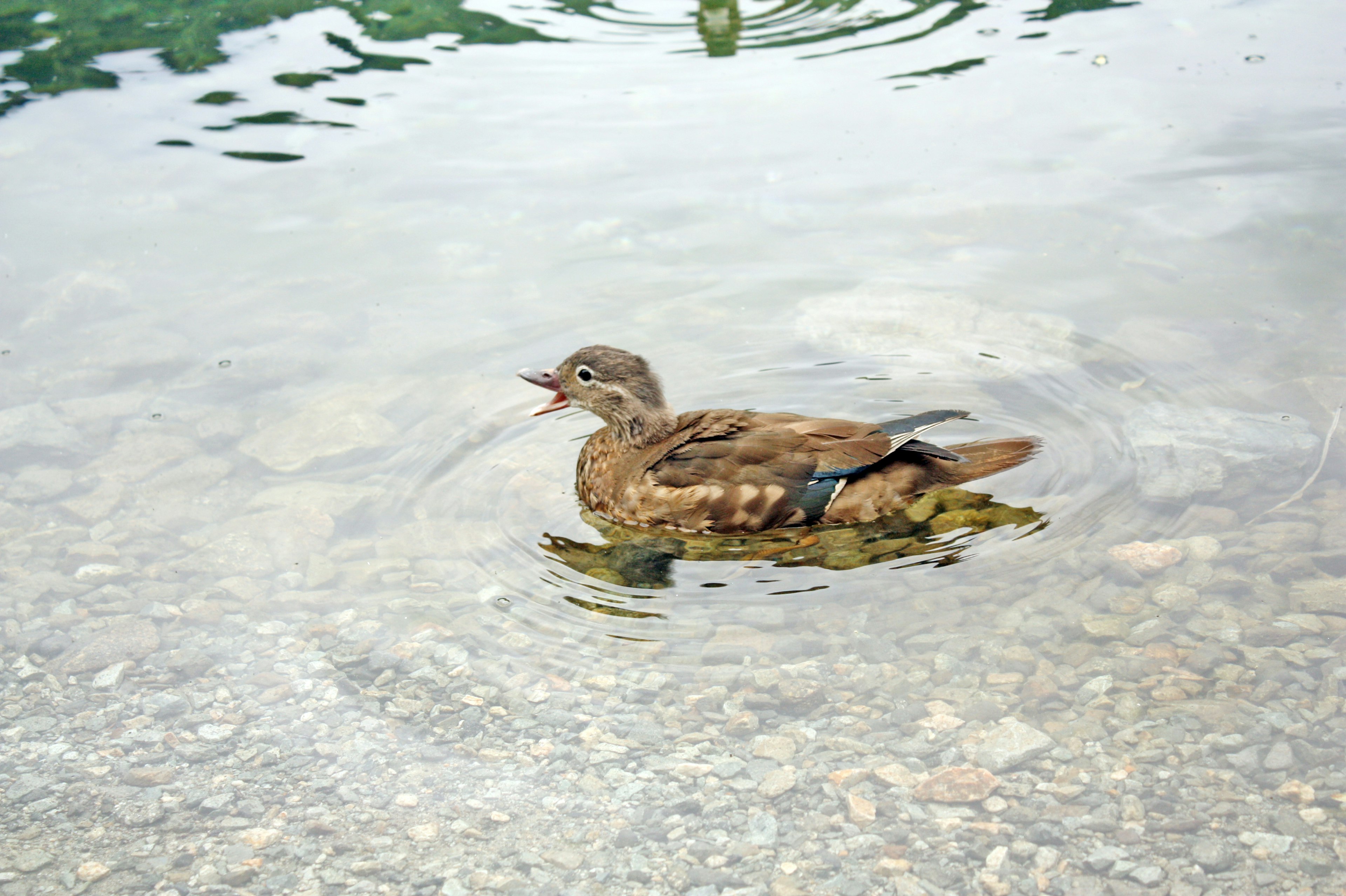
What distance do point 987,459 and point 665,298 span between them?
9.37 feet

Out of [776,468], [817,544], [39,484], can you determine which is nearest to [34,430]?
[39,484]

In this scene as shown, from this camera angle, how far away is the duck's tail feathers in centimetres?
579

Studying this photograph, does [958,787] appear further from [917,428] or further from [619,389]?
[619,389]

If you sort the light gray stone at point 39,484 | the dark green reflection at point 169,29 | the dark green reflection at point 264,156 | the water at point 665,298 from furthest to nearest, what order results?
the dark green reflection at point 169,29, the dark green reflection at point 264,156, the light gray stone at point 39,484, the water at point 665,298

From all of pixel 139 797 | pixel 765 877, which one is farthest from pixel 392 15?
pixel 765 877

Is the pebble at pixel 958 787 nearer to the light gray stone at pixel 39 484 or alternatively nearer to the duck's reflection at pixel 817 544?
the duck's reflection at pixel 817 544

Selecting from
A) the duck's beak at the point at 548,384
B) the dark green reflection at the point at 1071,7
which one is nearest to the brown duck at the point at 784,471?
the duck's beak at the point at 548,384

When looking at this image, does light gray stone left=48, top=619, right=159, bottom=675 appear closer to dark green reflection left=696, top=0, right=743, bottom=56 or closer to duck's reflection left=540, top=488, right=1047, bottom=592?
duck's reflection left=540, top=488, right=1047, bottom=592

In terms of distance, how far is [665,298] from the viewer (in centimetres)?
786

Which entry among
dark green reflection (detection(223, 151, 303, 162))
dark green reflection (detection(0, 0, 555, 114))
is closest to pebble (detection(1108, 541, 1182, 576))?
dark green reflection (detection(223, 151, 303, 162))

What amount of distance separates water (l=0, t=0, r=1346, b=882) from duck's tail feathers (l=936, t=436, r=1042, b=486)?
0.62 feet

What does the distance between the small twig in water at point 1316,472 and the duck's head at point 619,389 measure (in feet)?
9.80

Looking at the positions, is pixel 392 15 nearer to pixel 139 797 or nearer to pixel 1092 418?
pixel 1092 418

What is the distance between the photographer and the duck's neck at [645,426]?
6.29 meters
